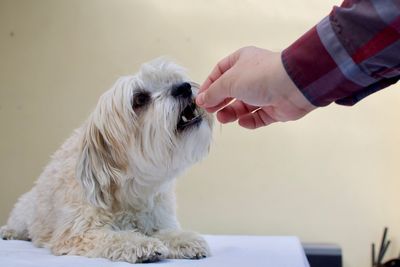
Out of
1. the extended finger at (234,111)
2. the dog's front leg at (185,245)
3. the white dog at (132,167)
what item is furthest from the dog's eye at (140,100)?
the dog's front leg at (185,245)

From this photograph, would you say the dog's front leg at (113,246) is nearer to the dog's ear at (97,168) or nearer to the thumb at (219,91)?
the dog's ear at (97,168)

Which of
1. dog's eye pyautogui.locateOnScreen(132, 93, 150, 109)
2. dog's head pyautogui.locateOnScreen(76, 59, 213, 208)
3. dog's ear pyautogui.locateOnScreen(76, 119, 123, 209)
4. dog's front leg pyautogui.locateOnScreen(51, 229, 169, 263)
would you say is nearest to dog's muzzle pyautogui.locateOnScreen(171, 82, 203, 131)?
dog's head pyautogui.locateOnScreen(76, 59, 213, 208)

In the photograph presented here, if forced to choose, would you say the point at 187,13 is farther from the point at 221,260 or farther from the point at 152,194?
the point at 221,260

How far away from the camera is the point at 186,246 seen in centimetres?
135

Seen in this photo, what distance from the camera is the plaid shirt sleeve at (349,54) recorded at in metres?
0.60

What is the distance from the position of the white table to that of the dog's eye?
478mm

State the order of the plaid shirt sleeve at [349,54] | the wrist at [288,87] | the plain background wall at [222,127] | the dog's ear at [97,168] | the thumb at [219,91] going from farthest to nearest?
1. the plain background wall at [222,127]
2. the dog's ear at [97,168]
3. the thumb at [219,91]
4. the wrist at [288,87]
5. the plaid shirt sleeve at [349,54]

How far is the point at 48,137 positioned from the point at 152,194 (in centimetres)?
125

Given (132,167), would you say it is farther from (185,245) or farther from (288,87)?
(288,87)

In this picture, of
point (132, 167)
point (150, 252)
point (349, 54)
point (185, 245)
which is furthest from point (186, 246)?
point (349, 54)

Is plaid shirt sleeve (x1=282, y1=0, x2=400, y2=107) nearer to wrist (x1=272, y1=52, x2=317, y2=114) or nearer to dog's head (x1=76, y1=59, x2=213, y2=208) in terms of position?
wrist (x1=272, y1=52, x2=317, y2=114)

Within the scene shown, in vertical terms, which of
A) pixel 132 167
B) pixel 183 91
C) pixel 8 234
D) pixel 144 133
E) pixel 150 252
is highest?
pixel 183 91

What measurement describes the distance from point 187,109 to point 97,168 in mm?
331

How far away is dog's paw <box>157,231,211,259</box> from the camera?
132 centimetres
